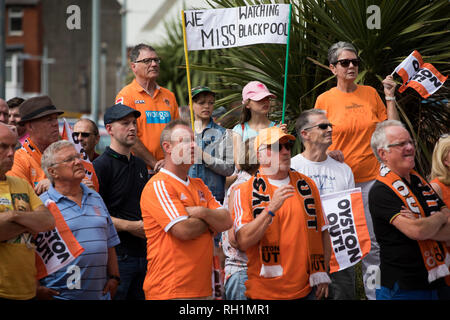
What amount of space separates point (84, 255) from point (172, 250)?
0.68m

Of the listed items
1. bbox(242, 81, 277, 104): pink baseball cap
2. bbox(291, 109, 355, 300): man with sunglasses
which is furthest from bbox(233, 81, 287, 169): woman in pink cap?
bbox(291, 109, 355, 300): man with sunglasses

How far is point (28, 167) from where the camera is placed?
5285mm

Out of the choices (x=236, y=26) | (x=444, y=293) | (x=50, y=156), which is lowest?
(x=444, y=293)

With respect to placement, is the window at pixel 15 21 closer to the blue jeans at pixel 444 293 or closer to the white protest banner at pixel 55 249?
the white protest banner at pixel 55 249

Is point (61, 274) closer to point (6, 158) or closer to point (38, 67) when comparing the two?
point (6, 158)

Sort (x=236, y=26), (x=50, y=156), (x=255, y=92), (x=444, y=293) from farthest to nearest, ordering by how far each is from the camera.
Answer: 1. (x=236, y=26)
2. (x=255, y=92)
3. (x=50, y=156)
4. (x=444, y=293)

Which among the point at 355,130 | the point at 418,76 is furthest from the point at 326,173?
the point at 418,76

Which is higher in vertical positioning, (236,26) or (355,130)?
(236,26)

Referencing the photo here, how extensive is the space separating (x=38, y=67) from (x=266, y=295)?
50533mm

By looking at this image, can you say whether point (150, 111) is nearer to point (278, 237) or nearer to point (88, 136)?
point (88, 136)

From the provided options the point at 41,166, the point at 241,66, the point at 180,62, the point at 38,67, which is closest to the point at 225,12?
the point at 241,66

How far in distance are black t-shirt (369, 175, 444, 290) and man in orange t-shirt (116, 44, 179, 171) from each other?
251 cm

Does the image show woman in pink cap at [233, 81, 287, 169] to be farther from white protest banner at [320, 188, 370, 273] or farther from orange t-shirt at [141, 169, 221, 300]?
orange t-shirt at [141, 169, 221, 300]

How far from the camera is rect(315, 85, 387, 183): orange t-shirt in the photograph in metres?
6.43
